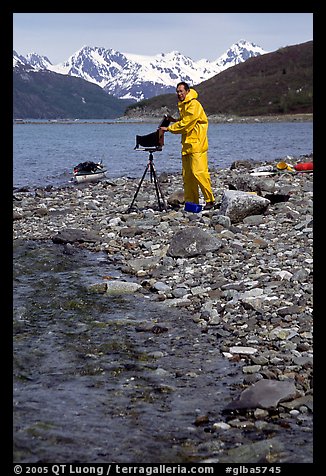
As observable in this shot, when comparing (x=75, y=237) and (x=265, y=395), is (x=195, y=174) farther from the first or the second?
(x=265, y=395)

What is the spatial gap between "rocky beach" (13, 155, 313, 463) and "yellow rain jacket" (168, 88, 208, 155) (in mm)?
1363

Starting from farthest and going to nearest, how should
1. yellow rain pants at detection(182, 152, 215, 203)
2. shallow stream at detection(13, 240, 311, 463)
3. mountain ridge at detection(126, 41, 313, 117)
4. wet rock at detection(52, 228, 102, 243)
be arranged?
mountain ridge at detection(126, 41, 313, 117) < yellow rain pants at detection(182, 152, 215, 203) < wet rock at detection(52, 228, 102, 243) < shallow stream at detection(13, 240, 311, 463)

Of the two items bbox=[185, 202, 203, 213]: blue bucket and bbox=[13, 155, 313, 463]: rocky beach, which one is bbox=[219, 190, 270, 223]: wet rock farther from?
bbox=[185, 202, 203, 213]: blue bucket

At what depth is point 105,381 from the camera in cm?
594

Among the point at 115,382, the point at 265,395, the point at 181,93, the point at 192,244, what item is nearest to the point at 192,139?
the point at 181,93

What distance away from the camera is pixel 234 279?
8984 millimetres

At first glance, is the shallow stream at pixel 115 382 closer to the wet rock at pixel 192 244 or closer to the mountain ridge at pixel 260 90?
the wet rock at pixel 192 244

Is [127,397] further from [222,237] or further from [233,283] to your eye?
[222,237]

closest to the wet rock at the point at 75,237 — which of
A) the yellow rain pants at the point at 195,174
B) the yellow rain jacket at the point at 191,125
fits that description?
the yellow rain pants at the point at 195,174

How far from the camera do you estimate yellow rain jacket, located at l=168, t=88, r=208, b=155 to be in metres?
12.9

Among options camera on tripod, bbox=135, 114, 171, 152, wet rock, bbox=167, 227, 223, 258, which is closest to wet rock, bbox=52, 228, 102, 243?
camera on tripod, bbox=135, 114, 171, 152

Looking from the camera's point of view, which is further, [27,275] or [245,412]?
[27,275]
